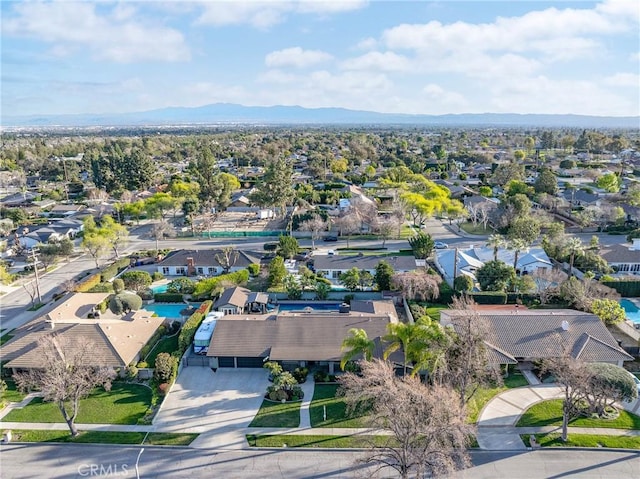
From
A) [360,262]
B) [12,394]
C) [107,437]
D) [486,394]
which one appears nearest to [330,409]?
[486,394]

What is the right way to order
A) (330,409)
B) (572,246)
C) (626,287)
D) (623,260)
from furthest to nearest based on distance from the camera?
1. (623,260)
2. (572,246)
3. (626,287)
4. (330,409)

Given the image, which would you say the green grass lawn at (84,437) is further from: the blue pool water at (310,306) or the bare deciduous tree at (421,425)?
the blue pool water at (310,306)

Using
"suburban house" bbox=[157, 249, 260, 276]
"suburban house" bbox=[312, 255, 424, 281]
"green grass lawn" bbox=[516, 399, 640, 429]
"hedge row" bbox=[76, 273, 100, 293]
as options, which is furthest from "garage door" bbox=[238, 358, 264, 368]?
Answer: "hedge row" bbox=[76, 273, 100, 293]

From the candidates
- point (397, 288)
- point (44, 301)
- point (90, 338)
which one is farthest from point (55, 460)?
point (397, 288)

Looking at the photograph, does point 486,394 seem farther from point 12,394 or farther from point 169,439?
point 12,394

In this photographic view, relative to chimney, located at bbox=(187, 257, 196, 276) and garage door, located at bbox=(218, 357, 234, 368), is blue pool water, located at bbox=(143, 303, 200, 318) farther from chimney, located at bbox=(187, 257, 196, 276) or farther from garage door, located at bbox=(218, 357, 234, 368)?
garage door, located at bbox=(218, 357, 234, 368)

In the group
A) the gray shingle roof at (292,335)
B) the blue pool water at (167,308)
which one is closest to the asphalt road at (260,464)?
the gray shingle roof at (292,335)

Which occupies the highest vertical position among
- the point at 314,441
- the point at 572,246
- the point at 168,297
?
the point at 572,246
